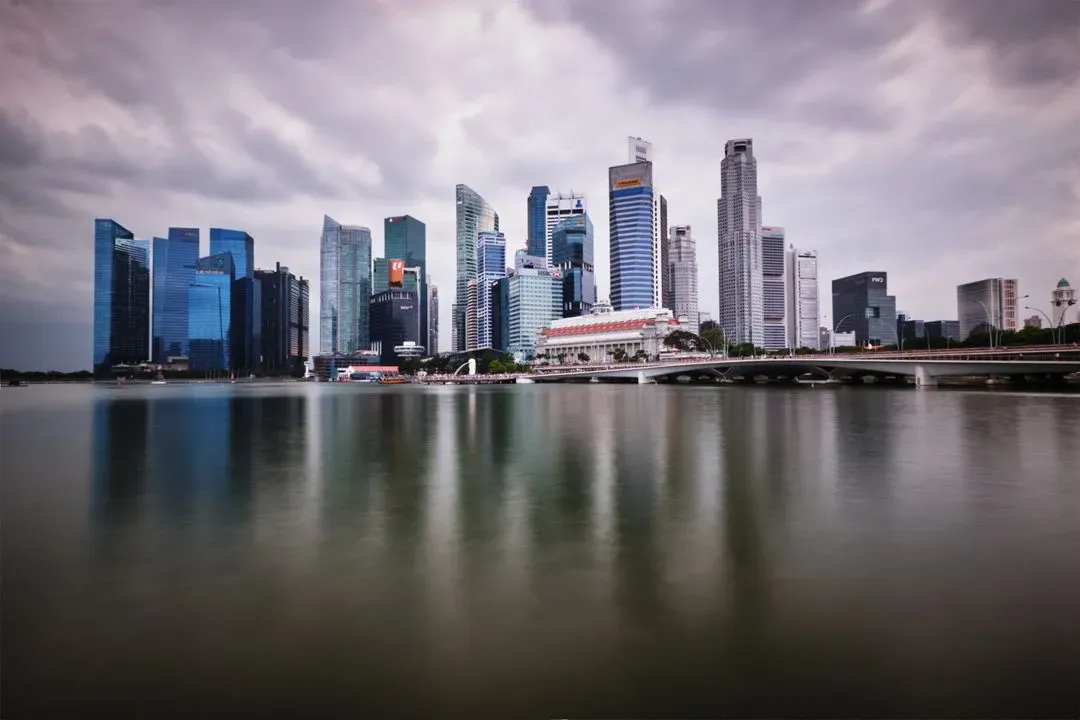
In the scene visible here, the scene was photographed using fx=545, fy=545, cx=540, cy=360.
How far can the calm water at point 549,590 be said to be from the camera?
5883mm

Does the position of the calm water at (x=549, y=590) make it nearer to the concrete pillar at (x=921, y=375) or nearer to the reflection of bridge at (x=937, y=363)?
the reflection of bridge at (x=937, y=363)

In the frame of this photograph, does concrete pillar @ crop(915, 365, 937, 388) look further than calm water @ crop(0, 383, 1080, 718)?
Yes

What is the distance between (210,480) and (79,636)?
463 inches

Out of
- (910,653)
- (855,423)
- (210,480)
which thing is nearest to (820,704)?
(910,653)

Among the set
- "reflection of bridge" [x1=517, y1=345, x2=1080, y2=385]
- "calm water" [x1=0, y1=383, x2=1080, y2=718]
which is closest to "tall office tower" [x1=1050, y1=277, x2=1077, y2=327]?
"reflection of bridge" [x1=517, y1=345, x2=1080, y2=385]

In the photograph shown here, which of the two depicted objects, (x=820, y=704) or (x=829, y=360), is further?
(x=829, y=360)

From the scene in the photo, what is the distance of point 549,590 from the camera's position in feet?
27.9

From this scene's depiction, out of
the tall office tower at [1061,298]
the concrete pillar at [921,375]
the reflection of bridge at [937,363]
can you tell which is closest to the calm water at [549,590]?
the reflection of bridge at [937,363]

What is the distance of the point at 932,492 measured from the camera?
15.1m

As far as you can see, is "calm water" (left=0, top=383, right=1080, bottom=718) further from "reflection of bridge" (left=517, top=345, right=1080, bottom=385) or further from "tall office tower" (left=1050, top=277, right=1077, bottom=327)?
"tall office tower" (left=1050, top=277, right=1077, bottom=327)

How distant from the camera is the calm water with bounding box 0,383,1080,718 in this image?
5.88 m

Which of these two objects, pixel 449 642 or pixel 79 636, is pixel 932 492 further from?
pixel 79 636

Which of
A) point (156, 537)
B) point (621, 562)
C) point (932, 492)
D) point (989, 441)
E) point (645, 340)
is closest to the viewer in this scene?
point (621, 562)

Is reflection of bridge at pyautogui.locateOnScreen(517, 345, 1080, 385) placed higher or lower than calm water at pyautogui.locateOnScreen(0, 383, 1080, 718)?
higher
